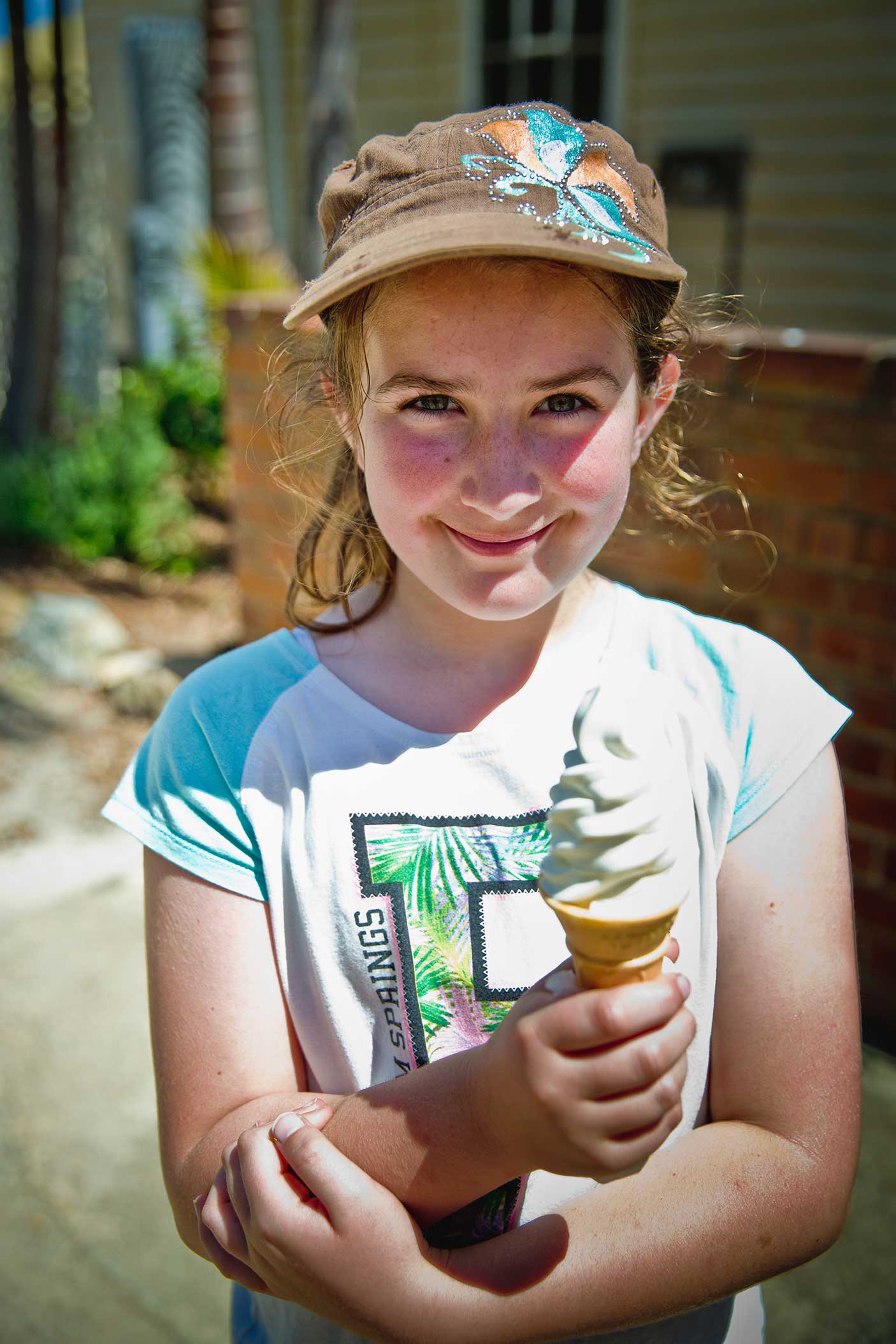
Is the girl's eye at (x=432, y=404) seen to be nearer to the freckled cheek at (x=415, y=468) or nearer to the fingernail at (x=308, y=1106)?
the freckled cheek at (x=415, y=468)

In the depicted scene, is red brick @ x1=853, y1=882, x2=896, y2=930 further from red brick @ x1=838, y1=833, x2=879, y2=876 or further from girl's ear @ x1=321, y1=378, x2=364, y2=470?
girl's ear @ x1=321, y1=378, x2=364, y2=470

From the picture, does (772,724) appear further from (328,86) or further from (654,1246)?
(328,86)

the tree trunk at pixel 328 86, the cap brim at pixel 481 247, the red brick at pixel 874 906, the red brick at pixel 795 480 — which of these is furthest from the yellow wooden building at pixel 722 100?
the cap brim at pixel 481 247

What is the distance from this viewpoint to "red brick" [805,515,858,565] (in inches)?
122

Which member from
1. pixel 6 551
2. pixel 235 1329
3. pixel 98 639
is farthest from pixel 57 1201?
pixel 6 551

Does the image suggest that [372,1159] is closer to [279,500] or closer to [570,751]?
[570,751]

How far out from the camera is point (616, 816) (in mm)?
1080

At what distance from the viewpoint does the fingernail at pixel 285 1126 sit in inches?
46.9

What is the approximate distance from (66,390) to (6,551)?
2816mm

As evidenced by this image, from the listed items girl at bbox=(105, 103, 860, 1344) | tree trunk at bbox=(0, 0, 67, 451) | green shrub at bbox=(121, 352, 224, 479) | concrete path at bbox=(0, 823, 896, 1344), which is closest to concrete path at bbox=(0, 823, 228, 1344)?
concrete path at bbox=(0, 823, 896, 1344)

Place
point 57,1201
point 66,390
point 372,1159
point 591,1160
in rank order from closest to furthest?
point 591,1160 < point 372,1159 < point 57,1201 < point 66,390

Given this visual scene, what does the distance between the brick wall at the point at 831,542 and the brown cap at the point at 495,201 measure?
161 centimetres

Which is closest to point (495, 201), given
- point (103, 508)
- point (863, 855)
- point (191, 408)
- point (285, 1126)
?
point (285, 1126)

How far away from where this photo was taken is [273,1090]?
4.34 feet
